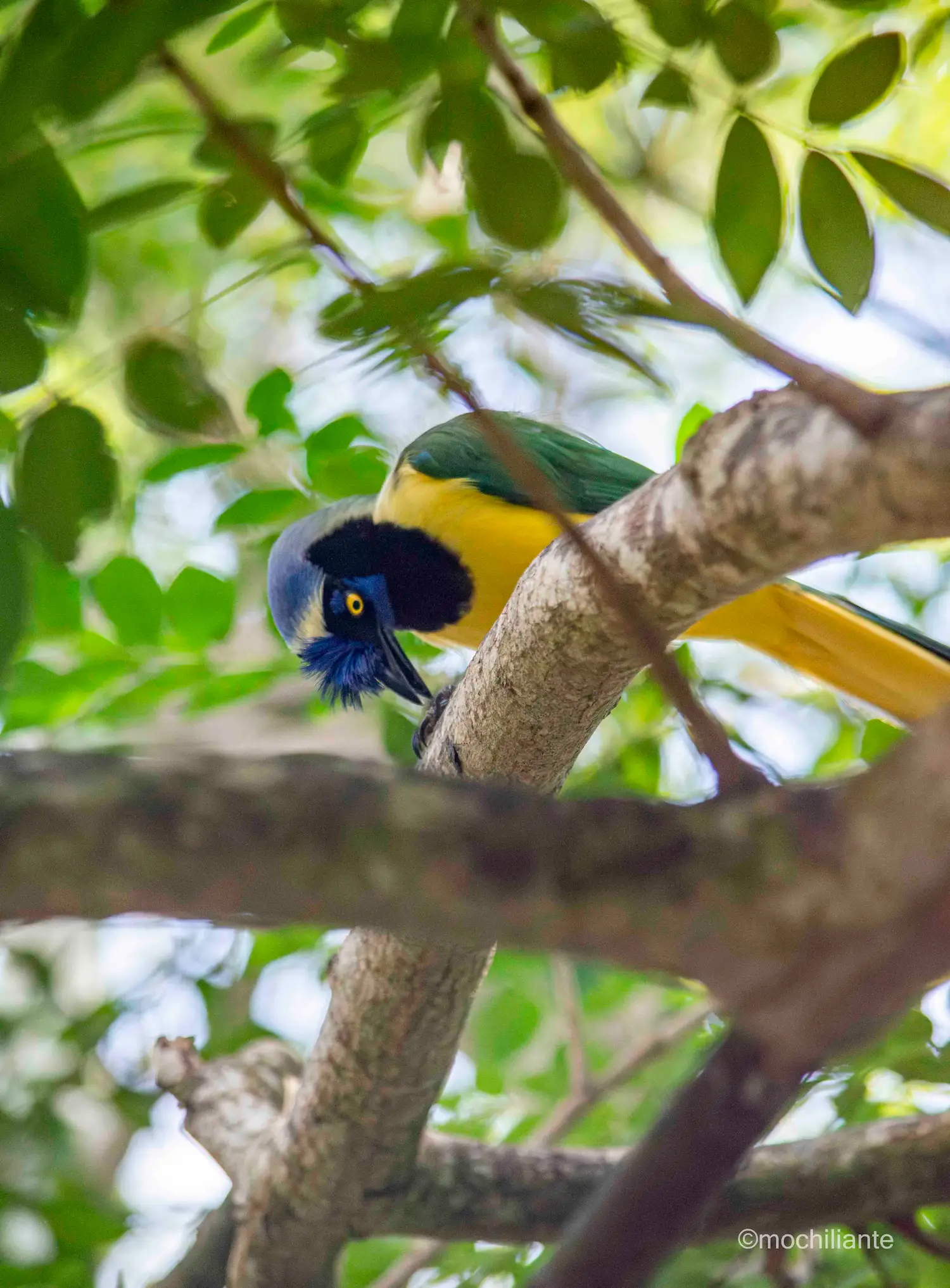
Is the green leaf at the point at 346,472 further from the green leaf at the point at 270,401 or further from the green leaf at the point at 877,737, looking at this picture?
the green leaf at the point at 877,737

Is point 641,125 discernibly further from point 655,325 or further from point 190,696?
point 655,325

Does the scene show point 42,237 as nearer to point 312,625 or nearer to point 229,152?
point 229,152

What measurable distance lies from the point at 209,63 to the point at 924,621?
3.34 meters

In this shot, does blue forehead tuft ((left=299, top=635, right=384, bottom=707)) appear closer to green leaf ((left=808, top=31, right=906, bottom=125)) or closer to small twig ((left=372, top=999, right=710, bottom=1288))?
small twig ((left=372, top=999, right=710, bottom=1288))

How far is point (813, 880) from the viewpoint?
736 millimetres

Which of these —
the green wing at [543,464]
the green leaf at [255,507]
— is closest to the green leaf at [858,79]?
the green wing at [543,464]

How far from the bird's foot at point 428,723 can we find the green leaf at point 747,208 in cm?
150

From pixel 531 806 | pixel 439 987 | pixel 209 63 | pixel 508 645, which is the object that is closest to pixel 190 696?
pixel 439 987

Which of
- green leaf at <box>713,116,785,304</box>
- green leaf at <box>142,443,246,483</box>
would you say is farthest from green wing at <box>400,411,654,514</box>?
green leaf at <box>713,116,785,304</box>

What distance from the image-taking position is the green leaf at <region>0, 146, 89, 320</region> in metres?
1.39

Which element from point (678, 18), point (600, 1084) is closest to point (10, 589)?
point (678, 18)

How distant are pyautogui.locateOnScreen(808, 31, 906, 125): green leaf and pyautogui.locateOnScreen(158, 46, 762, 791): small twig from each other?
78 cm

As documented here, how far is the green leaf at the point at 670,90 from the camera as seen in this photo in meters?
1.61

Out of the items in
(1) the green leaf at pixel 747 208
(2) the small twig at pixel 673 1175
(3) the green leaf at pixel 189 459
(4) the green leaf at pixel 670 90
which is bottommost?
(2) the small twig at pixel 673 1175
